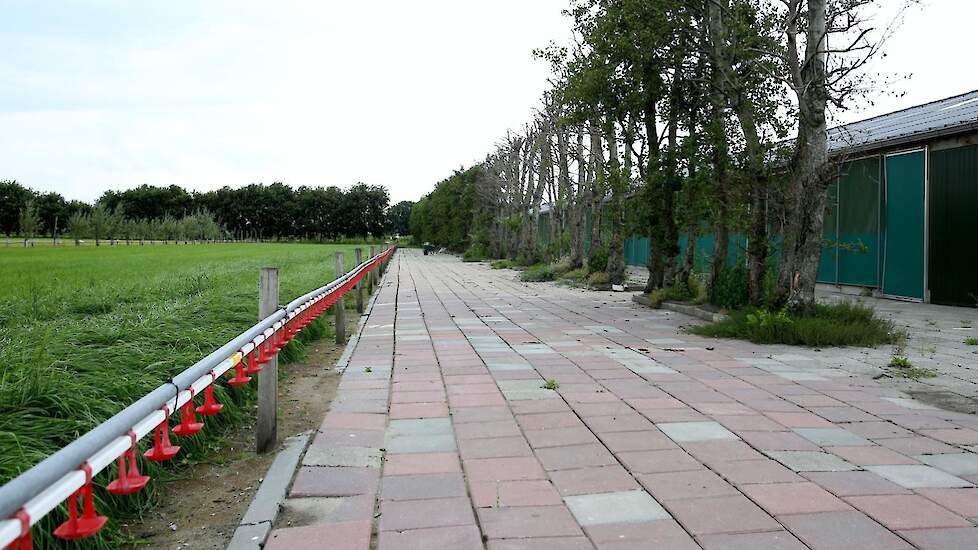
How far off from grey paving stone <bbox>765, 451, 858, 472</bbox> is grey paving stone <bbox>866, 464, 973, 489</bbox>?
0.14 meters

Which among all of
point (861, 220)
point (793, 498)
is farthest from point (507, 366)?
point (861, 220)

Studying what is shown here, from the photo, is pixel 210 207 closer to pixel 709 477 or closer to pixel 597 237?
pixel 597 237

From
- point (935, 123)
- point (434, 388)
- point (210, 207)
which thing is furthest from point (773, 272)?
point (210, 207)

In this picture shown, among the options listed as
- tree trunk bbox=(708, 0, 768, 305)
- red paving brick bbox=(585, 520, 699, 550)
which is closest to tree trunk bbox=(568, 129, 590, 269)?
tree trunk bbox=(708, 0, 768, 305)

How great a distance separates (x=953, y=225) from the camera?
12570mm

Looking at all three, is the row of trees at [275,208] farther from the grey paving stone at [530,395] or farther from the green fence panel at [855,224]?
the grey paving stone at [530,395]

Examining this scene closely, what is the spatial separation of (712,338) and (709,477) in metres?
5.39

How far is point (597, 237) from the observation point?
20875 mm

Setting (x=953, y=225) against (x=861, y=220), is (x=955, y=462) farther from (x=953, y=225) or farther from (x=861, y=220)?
(x=861, y=220)

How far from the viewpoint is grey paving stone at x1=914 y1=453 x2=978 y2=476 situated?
3.71 metres

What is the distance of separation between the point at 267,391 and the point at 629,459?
2.06 metres

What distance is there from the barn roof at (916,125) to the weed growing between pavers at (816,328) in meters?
3.12

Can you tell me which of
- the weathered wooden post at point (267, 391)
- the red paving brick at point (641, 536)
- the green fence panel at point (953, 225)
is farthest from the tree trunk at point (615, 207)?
the red paving brick at point (641, 536)

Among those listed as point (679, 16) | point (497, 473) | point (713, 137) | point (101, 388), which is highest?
point (679, 16)
